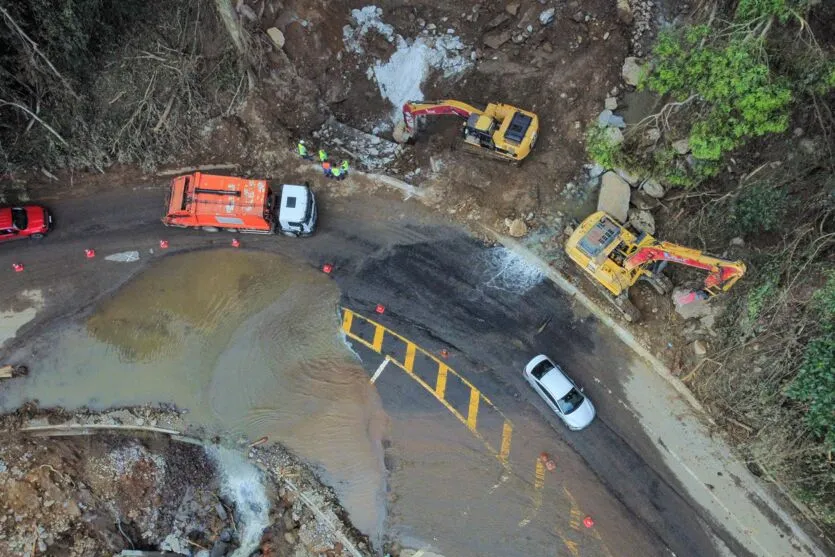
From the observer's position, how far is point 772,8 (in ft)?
55.8

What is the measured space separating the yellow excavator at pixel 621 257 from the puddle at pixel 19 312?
2138 centimetres

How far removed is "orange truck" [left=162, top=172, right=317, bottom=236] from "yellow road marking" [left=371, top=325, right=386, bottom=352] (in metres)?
4.94

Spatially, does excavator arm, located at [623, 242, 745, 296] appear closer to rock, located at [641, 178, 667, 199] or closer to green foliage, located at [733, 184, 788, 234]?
green foliage, located at [733, 184, 788, 234]

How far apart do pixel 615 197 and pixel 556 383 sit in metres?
7.89

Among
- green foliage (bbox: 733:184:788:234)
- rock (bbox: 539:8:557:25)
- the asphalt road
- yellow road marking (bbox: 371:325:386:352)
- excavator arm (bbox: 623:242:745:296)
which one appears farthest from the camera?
rock (bbox: 539:8:557:25)

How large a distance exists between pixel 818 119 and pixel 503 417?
48.9ft

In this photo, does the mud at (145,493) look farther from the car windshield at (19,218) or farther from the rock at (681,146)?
the rock at (681,146)

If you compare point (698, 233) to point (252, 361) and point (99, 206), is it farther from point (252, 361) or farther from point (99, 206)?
point (99, 206)

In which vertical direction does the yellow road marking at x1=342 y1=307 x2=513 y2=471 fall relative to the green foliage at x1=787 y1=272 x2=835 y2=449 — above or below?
below

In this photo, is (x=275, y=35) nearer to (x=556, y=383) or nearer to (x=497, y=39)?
(x=497, y=39)

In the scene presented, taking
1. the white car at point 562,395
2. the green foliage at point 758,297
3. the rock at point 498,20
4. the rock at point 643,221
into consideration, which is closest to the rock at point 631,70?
the rock at point 498,20

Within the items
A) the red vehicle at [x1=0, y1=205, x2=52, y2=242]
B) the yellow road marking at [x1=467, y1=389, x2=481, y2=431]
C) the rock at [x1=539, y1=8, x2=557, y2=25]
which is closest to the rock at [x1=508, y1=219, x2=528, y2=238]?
the yellow road marking at [x1=467, y1=389, x2=481, y2=431]

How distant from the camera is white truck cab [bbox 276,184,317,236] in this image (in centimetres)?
2275


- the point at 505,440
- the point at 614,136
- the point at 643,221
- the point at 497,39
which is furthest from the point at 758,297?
the point at 497,39
